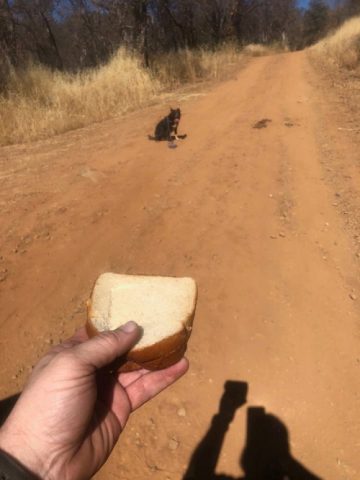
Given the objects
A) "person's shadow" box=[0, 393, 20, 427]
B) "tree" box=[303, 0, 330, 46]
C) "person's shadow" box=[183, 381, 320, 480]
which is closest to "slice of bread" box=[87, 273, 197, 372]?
"person's shadow" box=[183, 381, 320, 480]

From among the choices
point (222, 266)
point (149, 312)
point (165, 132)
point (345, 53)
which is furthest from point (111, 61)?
point (149, 312)

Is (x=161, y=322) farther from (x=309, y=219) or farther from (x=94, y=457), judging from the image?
(x=309, y=219)

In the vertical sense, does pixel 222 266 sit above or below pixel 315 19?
below

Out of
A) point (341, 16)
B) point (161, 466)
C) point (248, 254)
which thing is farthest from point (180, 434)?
point (341, 16)

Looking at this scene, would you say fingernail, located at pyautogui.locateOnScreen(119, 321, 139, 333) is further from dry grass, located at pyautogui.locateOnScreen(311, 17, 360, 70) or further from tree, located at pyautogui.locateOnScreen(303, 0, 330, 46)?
tree, located at pyautogui.locateOnScreen(303, 0, 330, 46)

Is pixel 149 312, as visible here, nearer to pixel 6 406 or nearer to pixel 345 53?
pixel 6 406

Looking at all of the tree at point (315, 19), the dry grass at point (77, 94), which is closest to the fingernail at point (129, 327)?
the dry grass at point (77, 94)

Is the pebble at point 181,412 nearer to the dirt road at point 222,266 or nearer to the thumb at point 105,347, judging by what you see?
the dirt road at point 222,266
